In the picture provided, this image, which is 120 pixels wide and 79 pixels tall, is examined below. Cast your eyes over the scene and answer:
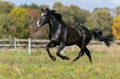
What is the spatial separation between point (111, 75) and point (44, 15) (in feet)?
19.5

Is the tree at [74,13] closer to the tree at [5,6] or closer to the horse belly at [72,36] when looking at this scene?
the tree at [5,6]

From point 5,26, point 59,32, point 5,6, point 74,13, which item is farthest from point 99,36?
point 74,13

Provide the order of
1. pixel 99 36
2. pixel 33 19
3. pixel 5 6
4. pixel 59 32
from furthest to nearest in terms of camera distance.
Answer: pixel 5 6, pixel 33 19, pixel 99 36, pixel 59 32

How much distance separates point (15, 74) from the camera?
10.2 metres

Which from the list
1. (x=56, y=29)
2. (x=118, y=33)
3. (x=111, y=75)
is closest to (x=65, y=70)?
(x=111, y=75)

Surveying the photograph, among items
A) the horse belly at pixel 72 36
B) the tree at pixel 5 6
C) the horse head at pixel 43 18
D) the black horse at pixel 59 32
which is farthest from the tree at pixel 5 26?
the horse head at pixel 43 18

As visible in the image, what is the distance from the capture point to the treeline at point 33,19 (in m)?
64.9

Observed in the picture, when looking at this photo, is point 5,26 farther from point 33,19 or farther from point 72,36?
point 72,36

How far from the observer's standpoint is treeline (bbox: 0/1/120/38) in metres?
64.9

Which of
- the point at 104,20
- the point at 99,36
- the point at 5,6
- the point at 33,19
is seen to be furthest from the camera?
the point at 104,20

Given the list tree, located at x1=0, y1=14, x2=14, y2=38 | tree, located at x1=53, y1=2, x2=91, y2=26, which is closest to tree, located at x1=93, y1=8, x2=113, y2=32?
tree, located at x1=53, y1=2, x2=91, y2=26

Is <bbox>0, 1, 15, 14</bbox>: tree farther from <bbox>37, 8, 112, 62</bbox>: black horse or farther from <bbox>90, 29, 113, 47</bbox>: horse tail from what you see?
<bbox>37, 8, 112, 62</bbox>: black horse

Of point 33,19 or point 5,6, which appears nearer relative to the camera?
point 33,19

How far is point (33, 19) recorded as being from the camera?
94875mm
